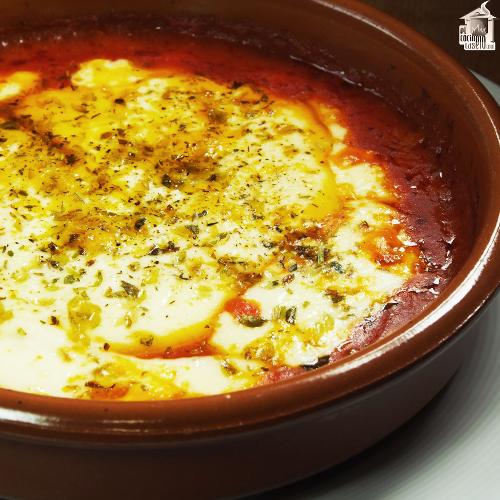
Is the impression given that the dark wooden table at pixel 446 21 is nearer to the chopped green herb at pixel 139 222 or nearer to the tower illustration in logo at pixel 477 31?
the tower illustration in logo at pixel 477 31

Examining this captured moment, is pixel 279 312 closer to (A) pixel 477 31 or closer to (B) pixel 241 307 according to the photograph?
(B) pixel 241 307

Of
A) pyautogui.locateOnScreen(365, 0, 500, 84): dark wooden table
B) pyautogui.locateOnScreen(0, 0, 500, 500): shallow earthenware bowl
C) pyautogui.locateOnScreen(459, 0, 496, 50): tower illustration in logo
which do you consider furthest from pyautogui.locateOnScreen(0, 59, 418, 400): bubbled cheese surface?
pyautogui.locateOnScreen(365, 0, 500, 84): dark wooden table

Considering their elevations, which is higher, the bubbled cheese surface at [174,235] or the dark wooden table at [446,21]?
the dark wooden table at [446,21]

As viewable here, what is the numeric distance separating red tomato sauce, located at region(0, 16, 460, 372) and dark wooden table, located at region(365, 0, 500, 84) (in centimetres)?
75

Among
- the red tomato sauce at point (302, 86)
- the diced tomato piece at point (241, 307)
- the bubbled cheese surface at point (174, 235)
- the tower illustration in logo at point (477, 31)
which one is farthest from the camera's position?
the tower illustration in logo at point (477, 31)

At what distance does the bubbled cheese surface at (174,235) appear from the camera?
6.44 ft

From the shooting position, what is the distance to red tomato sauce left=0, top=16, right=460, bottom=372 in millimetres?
2301

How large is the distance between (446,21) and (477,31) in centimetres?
34

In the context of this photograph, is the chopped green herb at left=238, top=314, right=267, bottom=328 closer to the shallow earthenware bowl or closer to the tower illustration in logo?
the shallow earthenware bowl

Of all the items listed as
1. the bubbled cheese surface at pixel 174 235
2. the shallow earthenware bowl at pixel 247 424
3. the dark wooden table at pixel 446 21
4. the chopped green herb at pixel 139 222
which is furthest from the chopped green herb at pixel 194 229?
the dark wooden table at pixel 446 21

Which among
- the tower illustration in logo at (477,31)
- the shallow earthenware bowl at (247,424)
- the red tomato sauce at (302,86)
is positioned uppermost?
the tower illustration in logo at (477,31)

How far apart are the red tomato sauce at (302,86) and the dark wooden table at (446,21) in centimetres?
75

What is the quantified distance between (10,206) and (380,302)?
103 centimetres

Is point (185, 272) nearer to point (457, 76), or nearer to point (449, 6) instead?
point (457, 76)
